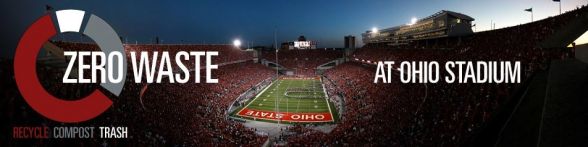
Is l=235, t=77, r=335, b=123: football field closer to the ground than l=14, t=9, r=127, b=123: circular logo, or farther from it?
closer to the ground

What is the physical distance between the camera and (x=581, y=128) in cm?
745

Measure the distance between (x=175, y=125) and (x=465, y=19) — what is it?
3526 cm

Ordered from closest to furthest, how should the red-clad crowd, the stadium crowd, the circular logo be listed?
the circular logo
the red-clad crowd
the stadium crowd

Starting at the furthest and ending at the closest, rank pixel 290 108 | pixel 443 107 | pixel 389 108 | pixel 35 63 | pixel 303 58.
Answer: pixel 303 58
pixel 290 108
pixel 389 108
pixel 443 107
pixel 35 63

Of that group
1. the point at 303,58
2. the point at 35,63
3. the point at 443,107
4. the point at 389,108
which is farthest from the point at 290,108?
the point at 303,58

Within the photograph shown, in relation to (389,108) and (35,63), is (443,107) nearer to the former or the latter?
(389,108)

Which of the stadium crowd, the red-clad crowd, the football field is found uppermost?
the stadium crowd

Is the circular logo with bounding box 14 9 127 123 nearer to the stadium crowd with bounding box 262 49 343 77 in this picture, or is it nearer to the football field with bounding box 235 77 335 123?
the football field with bounding box 235 77 335 123

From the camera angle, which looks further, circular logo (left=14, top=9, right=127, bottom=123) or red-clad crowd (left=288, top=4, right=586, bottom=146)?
red-clad crowd (left=288, top=4, right=586, bottom=146)

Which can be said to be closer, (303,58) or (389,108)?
(389,108)

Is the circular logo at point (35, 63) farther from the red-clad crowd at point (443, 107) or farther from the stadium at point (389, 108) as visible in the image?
the red-clad crowd at point (443, 107)

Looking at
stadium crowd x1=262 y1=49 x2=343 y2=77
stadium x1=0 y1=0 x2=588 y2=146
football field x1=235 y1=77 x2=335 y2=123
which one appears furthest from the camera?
stadium crowd x1=262 y1=49 x2=343 y2=77

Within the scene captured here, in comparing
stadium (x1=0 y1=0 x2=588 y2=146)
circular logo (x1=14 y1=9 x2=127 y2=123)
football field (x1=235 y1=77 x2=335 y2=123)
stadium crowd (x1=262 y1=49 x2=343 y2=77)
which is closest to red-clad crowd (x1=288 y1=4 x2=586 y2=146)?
stadium (x1=0 y1=0 x2=588 y2=146)

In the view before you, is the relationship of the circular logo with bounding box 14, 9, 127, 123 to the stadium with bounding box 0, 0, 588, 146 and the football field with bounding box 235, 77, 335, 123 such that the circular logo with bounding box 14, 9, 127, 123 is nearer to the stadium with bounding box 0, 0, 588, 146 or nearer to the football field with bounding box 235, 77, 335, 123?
the stadium with bounding box 0, 0, 588, 146
